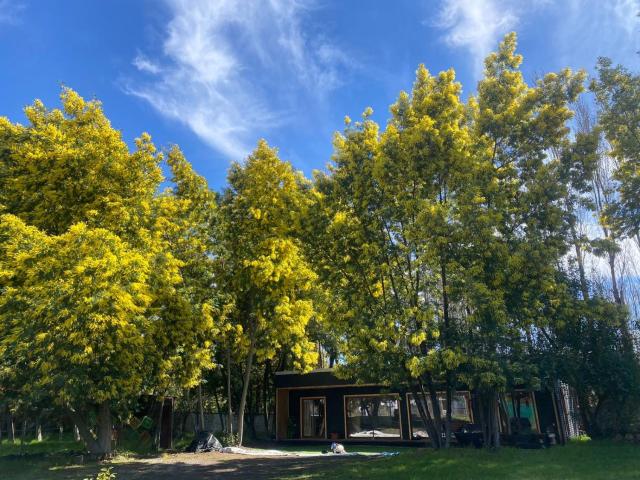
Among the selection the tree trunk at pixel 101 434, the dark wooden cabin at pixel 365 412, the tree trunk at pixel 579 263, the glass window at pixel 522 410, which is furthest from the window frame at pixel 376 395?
the tree trunk at pixel 101 434

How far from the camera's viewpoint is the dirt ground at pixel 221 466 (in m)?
11.1

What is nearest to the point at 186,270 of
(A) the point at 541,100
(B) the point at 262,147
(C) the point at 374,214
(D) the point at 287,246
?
(D) the point at 287,246

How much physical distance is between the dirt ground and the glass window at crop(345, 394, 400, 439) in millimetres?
6197

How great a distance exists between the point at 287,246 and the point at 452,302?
21.2ft

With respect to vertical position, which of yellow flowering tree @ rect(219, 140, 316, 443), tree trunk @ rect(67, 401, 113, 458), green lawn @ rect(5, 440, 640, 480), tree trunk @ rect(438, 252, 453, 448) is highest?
yellow flowering tree @ rect(219, 140, 316, 443)

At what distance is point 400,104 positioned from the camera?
12352 millimetres

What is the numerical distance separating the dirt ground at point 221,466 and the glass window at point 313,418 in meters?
7.01

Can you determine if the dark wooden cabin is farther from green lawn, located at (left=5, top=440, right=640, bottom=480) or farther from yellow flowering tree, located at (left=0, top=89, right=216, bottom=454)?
yellow flowering tree, located at (left=0, top=89, right=216, bottom=454)

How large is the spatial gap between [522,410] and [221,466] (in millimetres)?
10993

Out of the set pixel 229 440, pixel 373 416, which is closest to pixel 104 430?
pixel 229 440

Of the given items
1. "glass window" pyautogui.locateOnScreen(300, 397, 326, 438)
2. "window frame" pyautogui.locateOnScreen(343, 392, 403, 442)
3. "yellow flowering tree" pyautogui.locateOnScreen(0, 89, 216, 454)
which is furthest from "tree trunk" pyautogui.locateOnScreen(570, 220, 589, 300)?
"glass window" pyautogui.locateOnScreen(300, 397, 326, 438)

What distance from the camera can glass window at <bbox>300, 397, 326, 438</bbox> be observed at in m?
21.7

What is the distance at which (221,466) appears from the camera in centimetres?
1269

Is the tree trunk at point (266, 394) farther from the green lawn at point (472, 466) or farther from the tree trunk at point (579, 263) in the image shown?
the tree trunk at point (579, 263)
